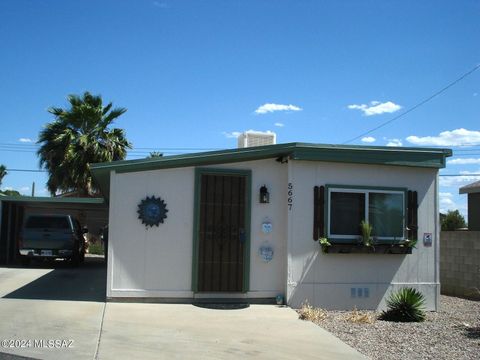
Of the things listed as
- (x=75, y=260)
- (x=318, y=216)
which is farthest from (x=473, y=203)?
(x=75, y=260)

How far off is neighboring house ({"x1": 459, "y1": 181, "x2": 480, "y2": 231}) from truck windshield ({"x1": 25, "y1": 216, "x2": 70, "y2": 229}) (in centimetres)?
1251

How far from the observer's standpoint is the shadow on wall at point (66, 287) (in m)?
10.1

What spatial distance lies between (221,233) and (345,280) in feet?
8.32

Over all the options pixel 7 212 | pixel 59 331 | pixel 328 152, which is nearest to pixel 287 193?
pixel 328 152

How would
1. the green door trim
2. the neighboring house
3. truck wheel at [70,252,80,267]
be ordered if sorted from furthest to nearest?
truck wheel at [70,252,80,267] → the neighboring house → the green door trim

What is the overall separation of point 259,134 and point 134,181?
3.56 metres

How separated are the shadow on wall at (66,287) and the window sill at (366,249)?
436 cm

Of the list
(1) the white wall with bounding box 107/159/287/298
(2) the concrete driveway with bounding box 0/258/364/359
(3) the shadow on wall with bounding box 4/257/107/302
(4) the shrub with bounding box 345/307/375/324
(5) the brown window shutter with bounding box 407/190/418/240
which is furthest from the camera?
(5) the brown window shutter with bounding box 407/190/418/240

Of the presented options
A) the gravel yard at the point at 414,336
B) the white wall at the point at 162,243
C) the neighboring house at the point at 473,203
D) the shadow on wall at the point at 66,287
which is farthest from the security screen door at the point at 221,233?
the neighboring house at the point at 473,203

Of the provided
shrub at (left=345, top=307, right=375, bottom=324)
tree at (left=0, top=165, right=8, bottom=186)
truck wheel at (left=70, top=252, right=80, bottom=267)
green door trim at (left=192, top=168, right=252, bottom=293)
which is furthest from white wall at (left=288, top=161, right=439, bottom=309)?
tree at (left=0, top=165, right=8, bottom=186)

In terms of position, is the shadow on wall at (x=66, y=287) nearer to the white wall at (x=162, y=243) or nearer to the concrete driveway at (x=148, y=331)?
the concrete driveway at (x=148, y=331)

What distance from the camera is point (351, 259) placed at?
1025cm

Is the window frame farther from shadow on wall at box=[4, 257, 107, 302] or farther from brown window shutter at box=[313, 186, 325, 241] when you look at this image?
shadow on wall at box=[4, 257, 107, 302]

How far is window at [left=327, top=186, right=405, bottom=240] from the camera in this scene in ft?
33.6
